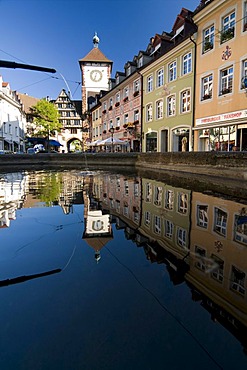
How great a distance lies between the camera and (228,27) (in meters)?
16.1

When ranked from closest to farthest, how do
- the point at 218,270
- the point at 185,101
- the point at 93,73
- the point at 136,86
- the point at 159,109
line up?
the point at 218,270 → the point at 185,101 → the point at 159,109 → the point at 136,86 → the point at 93,73

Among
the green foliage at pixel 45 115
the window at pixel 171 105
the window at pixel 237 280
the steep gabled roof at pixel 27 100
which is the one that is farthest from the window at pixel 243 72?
the steep gabled roof at pixel 27 100

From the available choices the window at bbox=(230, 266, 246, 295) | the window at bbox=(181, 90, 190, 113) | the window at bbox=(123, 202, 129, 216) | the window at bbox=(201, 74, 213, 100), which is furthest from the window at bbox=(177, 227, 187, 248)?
the window at bbox=(181, 90, 190, 113)

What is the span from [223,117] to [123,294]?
16628 millimetres

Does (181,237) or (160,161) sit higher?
(160,161)

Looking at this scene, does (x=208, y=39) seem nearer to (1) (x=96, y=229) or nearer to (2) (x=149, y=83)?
(2) (x=149, y=83)

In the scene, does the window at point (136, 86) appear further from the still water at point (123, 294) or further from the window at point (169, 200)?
the still water at point (123, 294)

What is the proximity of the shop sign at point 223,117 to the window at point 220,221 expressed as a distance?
38.3 feet

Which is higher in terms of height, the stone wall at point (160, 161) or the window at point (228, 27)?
the window at point (228, 27)

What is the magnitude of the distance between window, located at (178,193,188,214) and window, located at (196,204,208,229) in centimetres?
29

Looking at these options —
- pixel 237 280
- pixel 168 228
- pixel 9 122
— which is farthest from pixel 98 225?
pixel 9 122

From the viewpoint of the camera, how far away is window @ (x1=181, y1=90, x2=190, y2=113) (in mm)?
20562

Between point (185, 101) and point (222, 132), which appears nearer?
point (222, 132)

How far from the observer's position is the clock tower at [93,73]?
2089 inches
